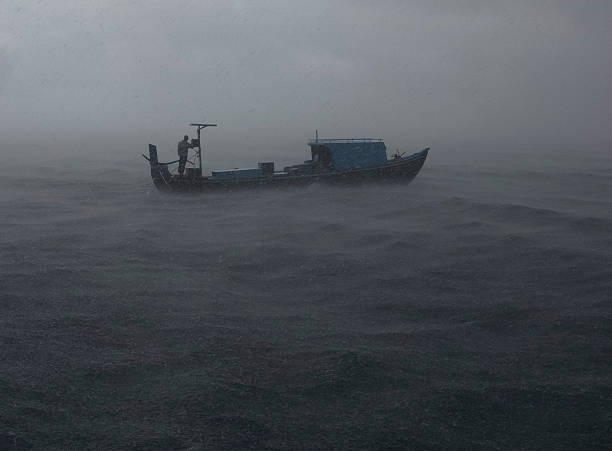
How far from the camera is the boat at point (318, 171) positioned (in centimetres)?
3098

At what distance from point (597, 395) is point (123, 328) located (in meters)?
9.52

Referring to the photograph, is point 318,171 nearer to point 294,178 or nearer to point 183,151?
point 294,178

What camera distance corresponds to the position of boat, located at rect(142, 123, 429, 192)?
31.0 m

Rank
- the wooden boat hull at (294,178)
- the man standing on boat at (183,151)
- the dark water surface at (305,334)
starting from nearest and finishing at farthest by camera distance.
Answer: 1. the dark water surface at (305,334)
2. the man standing on boat at (183,151)
3. the wooden boat hull at (294,178)

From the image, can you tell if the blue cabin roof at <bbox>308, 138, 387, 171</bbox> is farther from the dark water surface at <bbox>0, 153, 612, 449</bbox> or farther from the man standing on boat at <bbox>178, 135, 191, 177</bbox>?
the dark water surface at <bbox>0, 153, 612, 449</bbox>

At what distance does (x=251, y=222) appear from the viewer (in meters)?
23.9

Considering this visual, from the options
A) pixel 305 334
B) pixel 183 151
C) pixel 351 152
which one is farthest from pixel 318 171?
pixel 305 334

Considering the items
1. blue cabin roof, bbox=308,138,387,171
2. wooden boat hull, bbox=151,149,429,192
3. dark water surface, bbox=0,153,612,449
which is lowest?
dark water surface, bbox=0,153,612,449

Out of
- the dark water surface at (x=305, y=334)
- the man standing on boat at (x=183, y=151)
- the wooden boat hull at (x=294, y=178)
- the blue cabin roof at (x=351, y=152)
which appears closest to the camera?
the dark water surface at (x=305, y=334)

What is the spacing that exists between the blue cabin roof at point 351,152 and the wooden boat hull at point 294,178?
2.34 feet

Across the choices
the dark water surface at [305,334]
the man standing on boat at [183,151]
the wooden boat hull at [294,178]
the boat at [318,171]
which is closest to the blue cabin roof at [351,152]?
the boat at [318,171]

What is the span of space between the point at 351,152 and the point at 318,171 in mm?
2616

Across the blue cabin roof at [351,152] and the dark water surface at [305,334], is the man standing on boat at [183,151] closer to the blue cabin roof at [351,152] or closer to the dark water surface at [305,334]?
the dark water surface at [305,334]

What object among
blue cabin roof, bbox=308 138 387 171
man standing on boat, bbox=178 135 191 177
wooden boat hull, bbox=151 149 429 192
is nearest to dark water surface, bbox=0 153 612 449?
wooden boat hull, bbox=151 149 429 192
